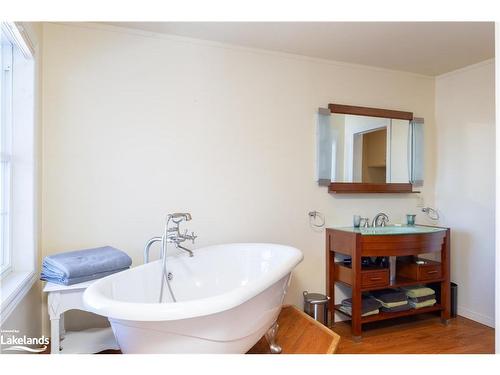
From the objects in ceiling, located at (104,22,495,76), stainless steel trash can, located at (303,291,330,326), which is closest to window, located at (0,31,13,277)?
ceiling, located at (104,22,495,76)

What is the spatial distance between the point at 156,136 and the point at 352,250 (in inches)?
68.4

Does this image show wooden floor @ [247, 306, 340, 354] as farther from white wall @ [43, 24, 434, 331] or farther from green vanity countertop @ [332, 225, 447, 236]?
green vanity countertop @ [332, 225, 447, 236]

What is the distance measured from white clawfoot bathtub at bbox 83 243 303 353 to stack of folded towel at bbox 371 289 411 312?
3.71 ft

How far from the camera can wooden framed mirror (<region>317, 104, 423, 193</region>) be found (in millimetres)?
2936

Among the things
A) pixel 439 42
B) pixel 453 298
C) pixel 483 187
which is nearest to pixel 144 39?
pixel 439 42

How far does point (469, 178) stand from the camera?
3.08 m

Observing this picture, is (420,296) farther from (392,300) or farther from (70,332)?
(70,332)

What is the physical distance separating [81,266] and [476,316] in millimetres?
3261

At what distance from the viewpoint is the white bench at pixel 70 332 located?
1773 mm

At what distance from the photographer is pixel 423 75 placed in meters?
3.35

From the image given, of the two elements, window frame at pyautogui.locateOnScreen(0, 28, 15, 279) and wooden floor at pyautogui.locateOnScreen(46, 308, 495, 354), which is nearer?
window frame at pyautogui.locateOnScreen(0, 28, 15, 279)

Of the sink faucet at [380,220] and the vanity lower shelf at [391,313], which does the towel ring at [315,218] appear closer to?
the sink faucet at [380,220]

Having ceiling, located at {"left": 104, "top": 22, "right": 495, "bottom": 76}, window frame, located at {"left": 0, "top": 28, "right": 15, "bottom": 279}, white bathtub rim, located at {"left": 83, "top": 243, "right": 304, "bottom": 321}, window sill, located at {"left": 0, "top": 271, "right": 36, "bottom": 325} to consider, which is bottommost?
window sill, located at {"left": 0, "top": 271, "right": 36, "bottom": 325}

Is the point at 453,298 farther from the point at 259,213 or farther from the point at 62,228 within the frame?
the point at 62,228
